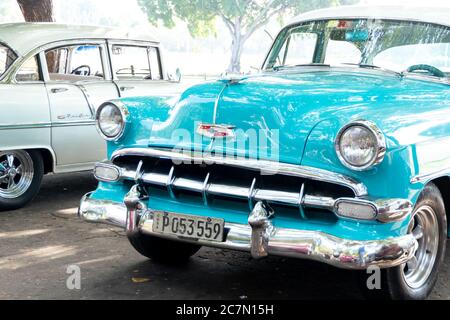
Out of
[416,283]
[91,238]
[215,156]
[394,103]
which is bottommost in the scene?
[91,238]

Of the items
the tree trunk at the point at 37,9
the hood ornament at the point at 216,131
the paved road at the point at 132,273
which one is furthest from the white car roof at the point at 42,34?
the hood ornament at the point at 216,131

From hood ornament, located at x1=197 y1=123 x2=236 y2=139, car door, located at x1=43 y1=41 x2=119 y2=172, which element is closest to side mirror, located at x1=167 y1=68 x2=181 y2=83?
car door, located at x1=43 y1=41 x2=119 y2=172

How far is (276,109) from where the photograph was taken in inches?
137

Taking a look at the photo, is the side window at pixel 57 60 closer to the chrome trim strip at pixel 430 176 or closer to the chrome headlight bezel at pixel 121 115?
the chrome headlight bezel at pixel 121 115

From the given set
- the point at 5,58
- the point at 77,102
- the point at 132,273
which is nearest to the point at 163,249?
the point at 132,273

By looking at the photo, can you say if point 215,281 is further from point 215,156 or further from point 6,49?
point 6,49

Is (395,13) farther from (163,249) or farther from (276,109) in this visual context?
(163,249)

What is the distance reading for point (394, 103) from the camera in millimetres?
3582

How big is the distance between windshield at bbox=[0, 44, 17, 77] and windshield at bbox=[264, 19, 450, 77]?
2.56m

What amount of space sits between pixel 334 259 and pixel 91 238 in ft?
8.47

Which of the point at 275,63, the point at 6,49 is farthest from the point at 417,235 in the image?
the point at 6,49

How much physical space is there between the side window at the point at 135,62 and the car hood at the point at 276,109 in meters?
3.04

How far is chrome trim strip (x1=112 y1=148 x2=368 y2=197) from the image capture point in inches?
123

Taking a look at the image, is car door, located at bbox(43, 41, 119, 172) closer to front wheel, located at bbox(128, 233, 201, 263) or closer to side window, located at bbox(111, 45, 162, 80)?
side window, located at bbox(111, 45, 162, 80)
